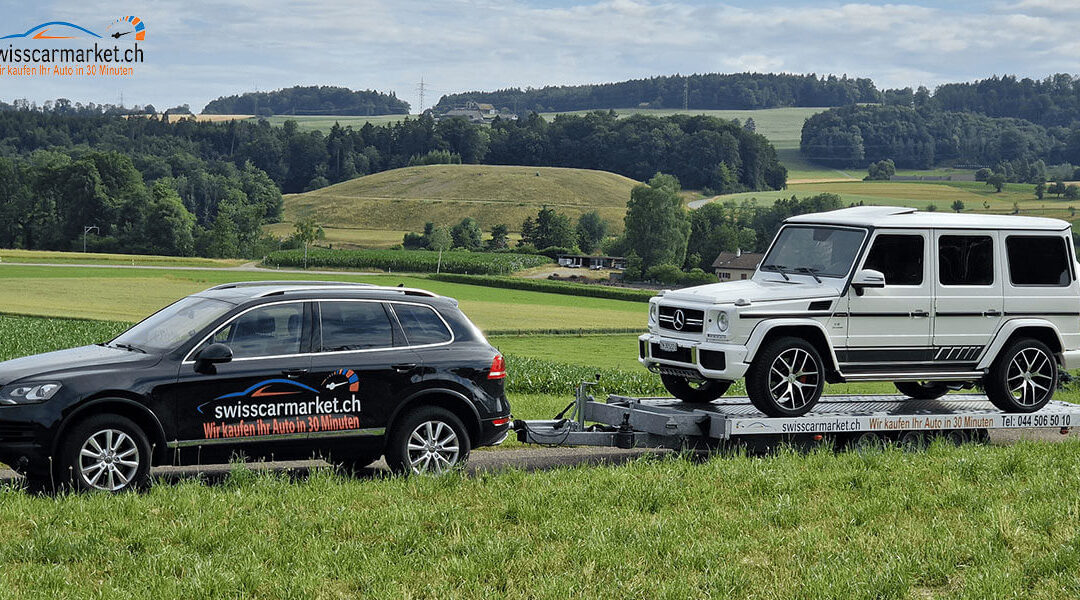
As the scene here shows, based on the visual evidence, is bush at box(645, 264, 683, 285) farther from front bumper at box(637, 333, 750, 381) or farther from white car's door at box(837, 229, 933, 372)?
front bumper at box(637, 333, 750, 381)

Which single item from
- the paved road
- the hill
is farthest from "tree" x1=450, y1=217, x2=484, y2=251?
the paved road

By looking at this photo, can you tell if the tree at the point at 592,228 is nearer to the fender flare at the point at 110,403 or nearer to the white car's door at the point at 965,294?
the white car's door at the point at 965,294

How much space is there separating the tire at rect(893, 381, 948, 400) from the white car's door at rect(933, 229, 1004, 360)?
1.86 m

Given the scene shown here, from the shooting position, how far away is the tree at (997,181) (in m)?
169

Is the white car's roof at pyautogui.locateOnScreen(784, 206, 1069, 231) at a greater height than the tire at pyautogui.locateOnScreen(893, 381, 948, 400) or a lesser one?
greater

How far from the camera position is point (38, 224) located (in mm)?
143125

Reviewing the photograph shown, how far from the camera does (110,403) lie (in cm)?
965

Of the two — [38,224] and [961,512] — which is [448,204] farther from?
[961,512]

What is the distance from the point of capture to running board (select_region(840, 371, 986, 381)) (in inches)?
468

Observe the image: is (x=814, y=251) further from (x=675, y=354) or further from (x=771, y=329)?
(x=675, y=354)

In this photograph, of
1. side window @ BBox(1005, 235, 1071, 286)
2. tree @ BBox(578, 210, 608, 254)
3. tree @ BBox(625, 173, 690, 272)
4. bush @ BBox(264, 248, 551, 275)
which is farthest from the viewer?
tree @ BBox(578, 210, 608, 254)

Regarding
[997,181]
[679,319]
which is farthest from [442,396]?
[997,181]

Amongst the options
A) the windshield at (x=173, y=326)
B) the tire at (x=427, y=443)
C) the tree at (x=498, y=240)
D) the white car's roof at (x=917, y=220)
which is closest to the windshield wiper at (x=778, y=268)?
the white car's roof at (x=917, y=220)

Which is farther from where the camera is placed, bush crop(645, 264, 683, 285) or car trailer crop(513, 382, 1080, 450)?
bush crop(645, 264, 683, 285)
